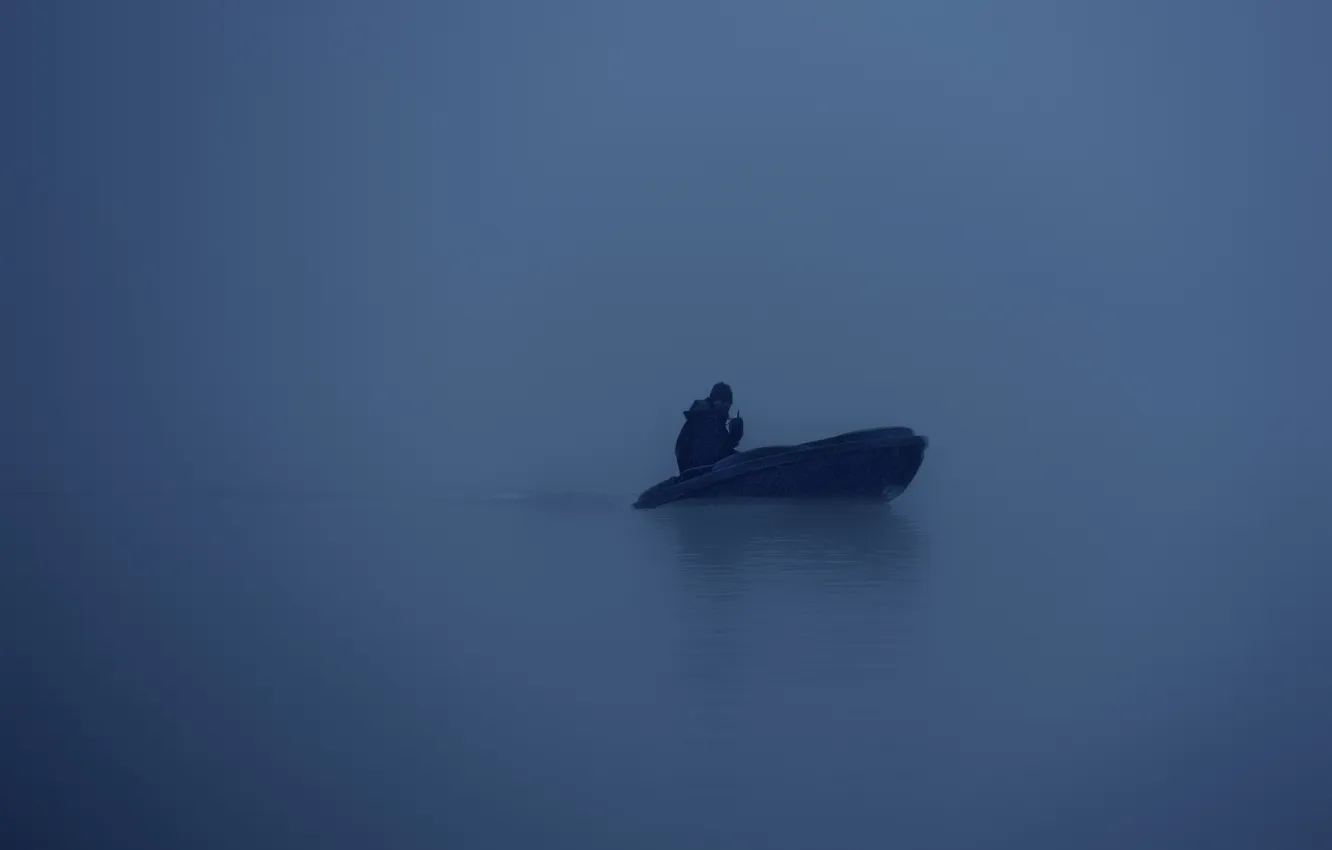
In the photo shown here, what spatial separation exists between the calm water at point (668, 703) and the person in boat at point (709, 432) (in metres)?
5.83

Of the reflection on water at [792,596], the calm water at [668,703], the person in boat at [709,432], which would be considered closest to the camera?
the calm water at [668,703]

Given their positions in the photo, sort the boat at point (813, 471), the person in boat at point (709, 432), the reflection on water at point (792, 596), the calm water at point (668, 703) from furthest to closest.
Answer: the person in boat at point (709, 432), the boat at point (813, 471), the reflection on water at point (792, 596), the calm water at point (668, 703)

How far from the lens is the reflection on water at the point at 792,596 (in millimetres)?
4305

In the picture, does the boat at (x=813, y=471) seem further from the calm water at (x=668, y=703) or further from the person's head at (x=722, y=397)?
the calm water at (x=668, y=703)

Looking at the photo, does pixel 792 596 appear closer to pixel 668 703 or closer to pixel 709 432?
pixel 668 703

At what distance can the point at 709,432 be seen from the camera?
13.0 m

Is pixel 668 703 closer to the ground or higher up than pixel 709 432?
closer to the ground

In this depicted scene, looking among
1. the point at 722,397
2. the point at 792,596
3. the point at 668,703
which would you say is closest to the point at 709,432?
the point at 722,397

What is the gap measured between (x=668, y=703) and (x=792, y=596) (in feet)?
7.06

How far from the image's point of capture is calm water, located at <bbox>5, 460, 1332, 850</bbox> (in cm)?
292

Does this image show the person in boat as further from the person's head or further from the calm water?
the calm water

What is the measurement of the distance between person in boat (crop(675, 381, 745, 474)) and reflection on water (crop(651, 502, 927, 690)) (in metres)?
2.35

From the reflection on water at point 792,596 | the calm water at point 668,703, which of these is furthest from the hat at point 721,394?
the calm water at point 668,703

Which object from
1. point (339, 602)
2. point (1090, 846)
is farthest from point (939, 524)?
point (1090, 846)
